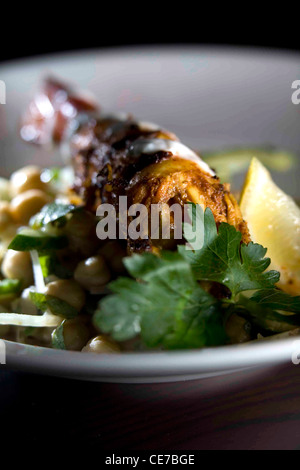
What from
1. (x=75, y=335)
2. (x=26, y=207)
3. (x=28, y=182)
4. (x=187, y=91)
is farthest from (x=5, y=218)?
(x=187, y=91)

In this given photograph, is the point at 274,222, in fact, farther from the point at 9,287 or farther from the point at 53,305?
the point at 9,287

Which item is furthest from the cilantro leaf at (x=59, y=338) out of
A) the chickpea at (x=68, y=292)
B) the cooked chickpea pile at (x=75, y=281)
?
the chickpea at (x=68, y=292)

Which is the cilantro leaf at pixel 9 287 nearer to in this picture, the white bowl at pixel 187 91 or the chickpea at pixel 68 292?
the chickpea at pixel 68 292

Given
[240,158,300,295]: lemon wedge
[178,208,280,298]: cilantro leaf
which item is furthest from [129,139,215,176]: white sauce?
[178,208,280,298]: cilantro leaf

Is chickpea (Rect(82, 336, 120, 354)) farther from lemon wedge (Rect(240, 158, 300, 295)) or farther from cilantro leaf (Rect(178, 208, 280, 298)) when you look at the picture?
lemon wedge (Rect(240, 158, 300, 295))

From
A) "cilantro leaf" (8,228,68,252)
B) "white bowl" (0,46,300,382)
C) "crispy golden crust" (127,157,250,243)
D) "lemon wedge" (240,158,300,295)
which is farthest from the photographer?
"white bowl" (0,46,300,382)

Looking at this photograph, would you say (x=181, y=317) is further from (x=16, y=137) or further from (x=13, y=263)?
(x=16, y=137)

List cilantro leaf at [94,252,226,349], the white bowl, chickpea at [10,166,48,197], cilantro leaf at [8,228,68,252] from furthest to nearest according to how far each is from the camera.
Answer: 1. the white bowl
2. chickpea at [10,166,48,197]
3. cilantro leaf at [8,228,68,252]
4. cilantro leaf at [94,252,226,349]

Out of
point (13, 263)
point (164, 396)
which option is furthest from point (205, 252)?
point (13, 263)
